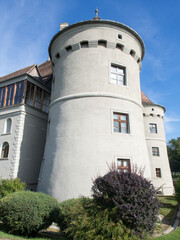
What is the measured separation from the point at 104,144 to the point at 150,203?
6.13 meters

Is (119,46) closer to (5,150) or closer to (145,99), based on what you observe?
(5,150)

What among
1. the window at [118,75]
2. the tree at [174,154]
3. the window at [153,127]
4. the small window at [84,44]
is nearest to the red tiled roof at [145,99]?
the window at [153,127]

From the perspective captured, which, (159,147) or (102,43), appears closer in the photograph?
(102,43)

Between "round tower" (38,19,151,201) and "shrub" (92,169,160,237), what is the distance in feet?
15.9

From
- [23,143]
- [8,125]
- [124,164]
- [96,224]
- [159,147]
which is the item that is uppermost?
[8,125]

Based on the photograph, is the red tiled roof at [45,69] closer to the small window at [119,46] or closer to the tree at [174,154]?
the small window at [119,46]

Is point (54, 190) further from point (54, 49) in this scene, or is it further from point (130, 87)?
point (54, 49)

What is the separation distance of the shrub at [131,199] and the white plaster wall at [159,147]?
799 inches

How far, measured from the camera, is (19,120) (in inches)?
685

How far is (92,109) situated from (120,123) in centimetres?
217

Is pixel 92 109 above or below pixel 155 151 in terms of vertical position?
above

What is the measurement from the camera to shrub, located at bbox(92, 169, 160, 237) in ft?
19.4

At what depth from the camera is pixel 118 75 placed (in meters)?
14.5

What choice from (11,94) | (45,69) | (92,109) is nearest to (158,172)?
(92,109)
